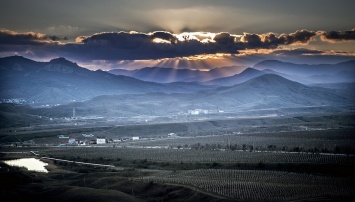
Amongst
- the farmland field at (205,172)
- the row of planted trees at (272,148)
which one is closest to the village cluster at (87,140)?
the farmland field at (205,172)

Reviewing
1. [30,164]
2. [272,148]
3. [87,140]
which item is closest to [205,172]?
[272,148]

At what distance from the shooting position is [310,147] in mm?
95750

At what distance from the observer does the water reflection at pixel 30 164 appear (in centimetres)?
8006

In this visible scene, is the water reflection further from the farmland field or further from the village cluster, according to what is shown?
the village cluster

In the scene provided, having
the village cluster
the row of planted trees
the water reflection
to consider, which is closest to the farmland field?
the row of planted trees

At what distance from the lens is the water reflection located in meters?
80.1

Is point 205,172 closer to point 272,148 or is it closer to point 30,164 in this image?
point 272,148

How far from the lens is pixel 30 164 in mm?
88062

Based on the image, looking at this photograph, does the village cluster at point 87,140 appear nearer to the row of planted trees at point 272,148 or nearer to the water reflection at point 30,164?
the row of planted trees at point 272,148

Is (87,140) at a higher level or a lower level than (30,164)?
higher

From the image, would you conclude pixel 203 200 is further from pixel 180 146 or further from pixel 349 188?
pixel 180 146

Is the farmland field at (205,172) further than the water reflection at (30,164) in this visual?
No

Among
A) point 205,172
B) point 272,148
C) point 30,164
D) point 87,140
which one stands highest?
point 272,148

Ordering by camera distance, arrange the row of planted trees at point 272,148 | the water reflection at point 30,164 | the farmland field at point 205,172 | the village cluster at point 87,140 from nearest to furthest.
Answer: the farmland field at point 205,172
the water reflection at point 30,164
the row of planted trees at point 272,148
the village cluster at point 87,140
